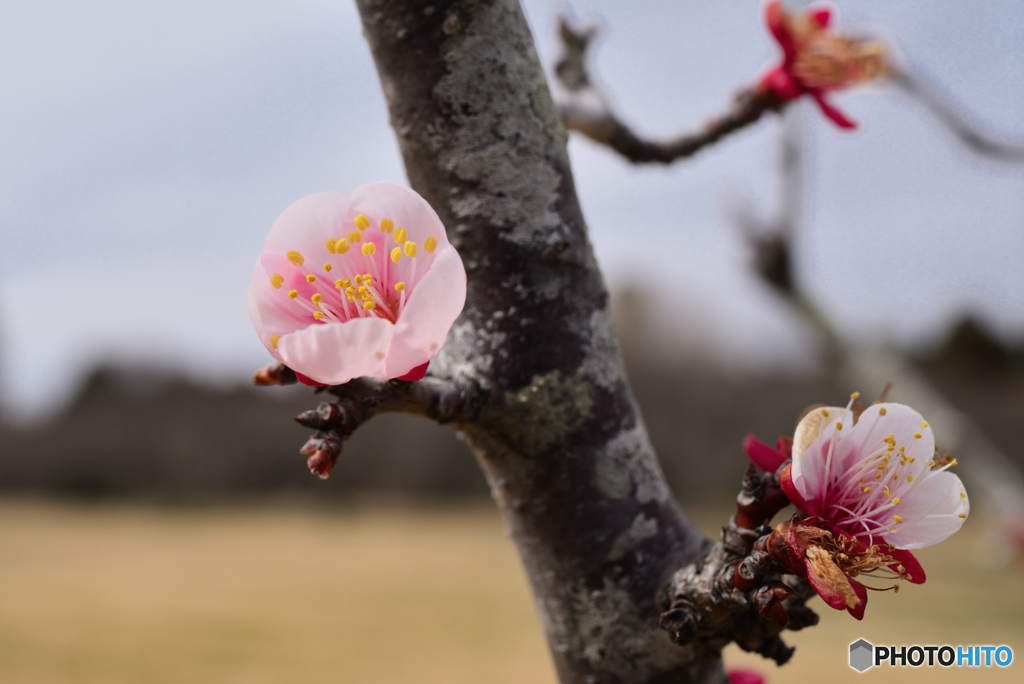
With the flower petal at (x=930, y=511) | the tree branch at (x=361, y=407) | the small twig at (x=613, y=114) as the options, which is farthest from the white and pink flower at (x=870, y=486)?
the small twig at (x=613, y=114)

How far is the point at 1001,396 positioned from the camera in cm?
558

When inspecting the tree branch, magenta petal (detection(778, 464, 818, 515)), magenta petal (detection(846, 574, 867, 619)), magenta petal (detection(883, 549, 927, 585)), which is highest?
the tree branch

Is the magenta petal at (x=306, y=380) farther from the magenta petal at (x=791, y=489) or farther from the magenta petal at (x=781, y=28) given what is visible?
the magenta petal at (x=781, y=28)

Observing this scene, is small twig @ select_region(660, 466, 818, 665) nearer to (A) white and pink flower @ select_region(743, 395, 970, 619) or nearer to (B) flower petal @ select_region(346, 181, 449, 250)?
(A) white and pink flower @ select_region(743, 395, 970, 619)

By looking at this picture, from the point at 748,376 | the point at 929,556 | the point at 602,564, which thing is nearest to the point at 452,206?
the point at 602,564

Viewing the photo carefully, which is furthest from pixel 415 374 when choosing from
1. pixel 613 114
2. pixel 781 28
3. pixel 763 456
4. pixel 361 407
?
pixel 781 28

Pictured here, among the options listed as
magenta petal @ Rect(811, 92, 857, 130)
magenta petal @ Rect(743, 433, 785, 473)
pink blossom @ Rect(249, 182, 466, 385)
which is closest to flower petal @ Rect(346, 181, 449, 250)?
pink blossom @ Rect(249, 182, 466, 385)

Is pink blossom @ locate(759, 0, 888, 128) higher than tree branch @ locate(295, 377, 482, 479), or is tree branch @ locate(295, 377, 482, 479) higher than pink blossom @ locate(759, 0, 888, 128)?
pink blossom @ locate(759, 0, 888, 128)

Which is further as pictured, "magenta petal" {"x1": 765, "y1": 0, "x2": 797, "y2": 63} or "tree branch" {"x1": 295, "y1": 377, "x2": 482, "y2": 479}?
"magenta petal" {"x1": 765, "y1": 0, "x2": 797, "y2": 63}

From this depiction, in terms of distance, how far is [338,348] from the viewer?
0.19m

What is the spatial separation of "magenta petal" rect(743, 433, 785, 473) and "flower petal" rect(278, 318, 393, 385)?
0.15 m

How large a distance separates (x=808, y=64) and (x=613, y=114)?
0.49ft

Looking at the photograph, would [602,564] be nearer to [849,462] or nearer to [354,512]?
[849,462]

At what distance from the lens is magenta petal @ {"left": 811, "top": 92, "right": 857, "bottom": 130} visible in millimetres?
441
